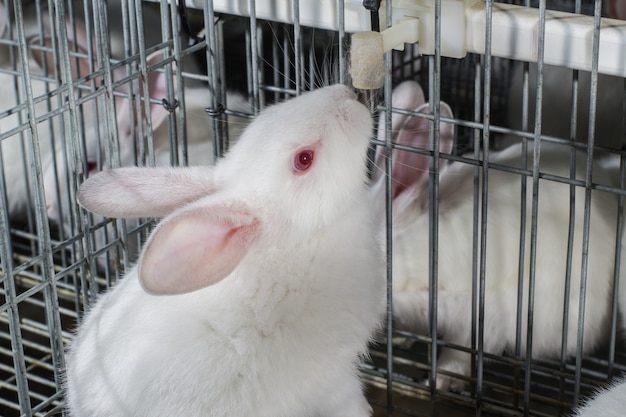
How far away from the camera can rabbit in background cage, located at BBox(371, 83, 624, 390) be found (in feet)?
6.13

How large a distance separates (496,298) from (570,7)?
1.05m

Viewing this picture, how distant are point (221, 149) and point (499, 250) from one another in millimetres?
586

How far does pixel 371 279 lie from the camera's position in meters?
1.64

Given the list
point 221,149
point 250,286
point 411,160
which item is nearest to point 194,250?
point 250,286

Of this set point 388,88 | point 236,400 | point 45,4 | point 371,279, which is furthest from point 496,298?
point 45,4

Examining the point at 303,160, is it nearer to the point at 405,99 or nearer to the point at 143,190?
the point at 143,190

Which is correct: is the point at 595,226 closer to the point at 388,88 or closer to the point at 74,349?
the point at 388,88

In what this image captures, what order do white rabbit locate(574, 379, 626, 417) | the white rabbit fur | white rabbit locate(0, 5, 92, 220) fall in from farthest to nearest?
white rabbit locate(0, 5, 92, 220) < the white rabbit fur < white rabbit locate(574, 379, 626, 417)

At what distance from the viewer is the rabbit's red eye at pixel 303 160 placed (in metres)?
1.52

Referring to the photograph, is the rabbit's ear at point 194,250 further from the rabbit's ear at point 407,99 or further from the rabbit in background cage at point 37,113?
the rabbit in background cage at point 37,113

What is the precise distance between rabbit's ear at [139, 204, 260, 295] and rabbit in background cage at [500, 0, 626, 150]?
2.95 ft

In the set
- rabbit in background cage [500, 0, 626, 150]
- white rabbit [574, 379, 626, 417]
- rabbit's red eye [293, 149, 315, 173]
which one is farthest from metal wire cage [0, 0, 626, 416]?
white rabbit [574, 379, 626, 417]

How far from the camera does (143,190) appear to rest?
157 centimetres

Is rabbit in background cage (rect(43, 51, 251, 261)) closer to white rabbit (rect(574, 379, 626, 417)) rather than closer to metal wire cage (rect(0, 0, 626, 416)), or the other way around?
metal wire cage (rect(0, 0, 626, 416))
